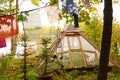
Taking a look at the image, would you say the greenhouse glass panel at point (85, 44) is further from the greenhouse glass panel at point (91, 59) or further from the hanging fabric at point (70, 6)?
the hanging fabric at point (70, 6)

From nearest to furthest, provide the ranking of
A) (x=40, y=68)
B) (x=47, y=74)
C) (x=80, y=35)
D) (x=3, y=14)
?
1. (x=3, y=14)
2. (x=47, y=74)
3. (x=40, y=68)
4. (x=80, y=35)

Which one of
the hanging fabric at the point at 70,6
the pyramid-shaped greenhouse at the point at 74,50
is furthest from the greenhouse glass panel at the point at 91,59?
the hanging fabric at the point at 70,6

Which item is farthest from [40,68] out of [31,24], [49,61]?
[31,24]

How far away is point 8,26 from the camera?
5.02 meters

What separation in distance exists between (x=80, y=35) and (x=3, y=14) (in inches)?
143

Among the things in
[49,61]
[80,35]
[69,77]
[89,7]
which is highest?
[89,7]

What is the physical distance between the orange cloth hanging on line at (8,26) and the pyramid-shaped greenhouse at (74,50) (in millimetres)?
2776

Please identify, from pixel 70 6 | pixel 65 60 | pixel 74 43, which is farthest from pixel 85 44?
pixel 70 6

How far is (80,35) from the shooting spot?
27.2 ft

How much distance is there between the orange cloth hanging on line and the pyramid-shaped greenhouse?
278cm

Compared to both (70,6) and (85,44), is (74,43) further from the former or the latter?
(70,6)

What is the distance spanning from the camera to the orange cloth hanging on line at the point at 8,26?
4930mm

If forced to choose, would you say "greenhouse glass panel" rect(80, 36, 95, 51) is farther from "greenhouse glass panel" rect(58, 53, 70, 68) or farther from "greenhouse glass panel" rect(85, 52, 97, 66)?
"greenhouse glass panel" rect(58, 53, 70, 68)

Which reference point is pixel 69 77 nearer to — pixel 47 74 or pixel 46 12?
pixel 47 74
